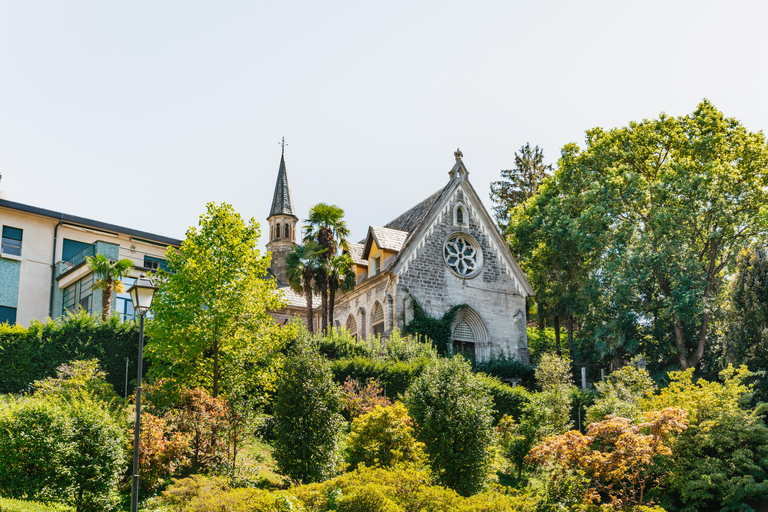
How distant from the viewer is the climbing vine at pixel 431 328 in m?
35.6

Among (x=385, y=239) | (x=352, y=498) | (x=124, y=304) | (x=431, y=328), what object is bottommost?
(x=352, y=498)

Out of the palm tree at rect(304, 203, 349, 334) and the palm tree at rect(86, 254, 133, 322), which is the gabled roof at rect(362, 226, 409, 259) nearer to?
the palm tree at rect(304, 203, 349, 334)

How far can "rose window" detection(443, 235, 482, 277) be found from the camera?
126ft

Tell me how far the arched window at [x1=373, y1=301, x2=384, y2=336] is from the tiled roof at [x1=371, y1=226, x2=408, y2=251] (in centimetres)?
301

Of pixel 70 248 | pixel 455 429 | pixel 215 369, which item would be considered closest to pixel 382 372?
pixel 215 369

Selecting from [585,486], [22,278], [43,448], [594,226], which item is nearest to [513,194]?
[594,226]

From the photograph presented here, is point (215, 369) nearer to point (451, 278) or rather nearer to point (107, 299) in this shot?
point (107, 299)

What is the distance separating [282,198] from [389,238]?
29.9 metres

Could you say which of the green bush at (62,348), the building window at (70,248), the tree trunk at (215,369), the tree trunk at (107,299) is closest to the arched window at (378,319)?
the green bush at (62,348)

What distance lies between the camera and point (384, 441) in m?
18.7

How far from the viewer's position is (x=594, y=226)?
123ft

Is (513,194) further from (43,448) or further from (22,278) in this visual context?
(43,448)

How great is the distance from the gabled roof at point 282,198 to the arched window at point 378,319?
28676 millimetres

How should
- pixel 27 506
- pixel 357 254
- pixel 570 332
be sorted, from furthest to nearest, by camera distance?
pixel 357 254, pixel 570 332, pixel 27 506
